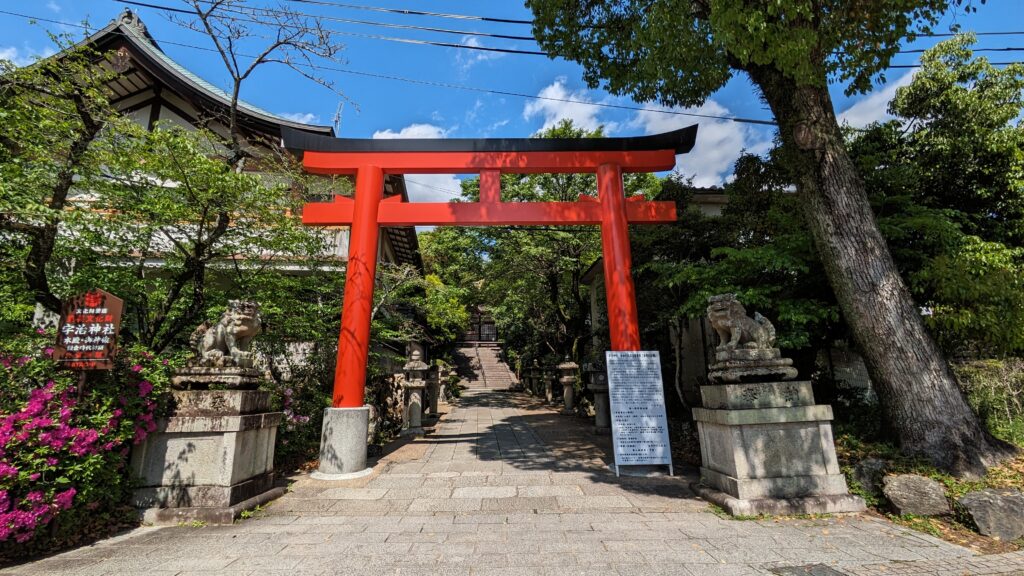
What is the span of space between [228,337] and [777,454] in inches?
256

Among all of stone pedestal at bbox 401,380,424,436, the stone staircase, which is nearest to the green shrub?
stone pedestal at bbox 401,380,424,436

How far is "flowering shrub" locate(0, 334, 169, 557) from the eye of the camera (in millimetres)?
3219

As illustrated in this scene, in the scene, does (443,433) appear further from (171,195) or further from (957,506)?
(957,506)

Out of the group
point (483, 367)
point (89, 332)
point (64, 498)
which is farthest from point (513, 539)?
point (483, 367)

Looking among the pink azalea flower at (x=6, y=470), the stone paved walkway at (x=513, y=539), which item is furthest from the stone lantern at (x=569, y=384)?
the pink azalea flower at (x=6, y=470)

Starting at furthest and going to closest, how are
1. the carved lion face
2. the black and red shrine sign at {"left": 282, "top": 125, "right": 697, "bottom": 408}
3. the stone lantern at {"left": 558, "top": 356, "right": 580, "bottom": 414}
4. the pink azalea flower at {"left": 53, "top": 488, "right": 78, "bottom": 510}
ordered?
the stone lantern at {"left": 558, "top": 356, "right": 580, "bottom": 414}, the black and red shrine sign at {"left": 282, "top": 125, "right": 697, "bottom": 408}, the carved lion face, the pink azalea flower at {"left": 53, "top": 488, "right": 78, "bottom": 510}

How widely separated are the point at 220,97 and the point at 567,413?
13095mm

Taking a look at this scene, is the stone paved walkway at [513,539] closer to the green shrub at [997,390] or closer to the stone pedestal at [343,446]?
the stone pedestal at [343,446]

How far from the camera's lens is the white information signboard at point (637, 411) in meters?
6.07

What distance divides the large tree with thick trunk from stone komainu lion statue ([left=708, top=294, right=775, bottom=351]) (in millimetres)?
1351

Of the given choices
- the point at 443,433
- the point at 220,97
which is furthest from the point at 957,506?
the point at 220,97

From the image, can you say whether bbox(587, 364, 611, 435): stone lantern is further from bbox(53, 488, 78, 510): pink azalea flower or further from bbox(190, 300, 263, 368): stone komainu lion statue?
bbox(53, 488, 78, 510): pink azalea flower

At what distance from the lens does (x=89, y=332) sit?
397cm

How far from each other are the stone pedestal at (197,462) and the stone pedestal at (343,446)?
4.71 feet
